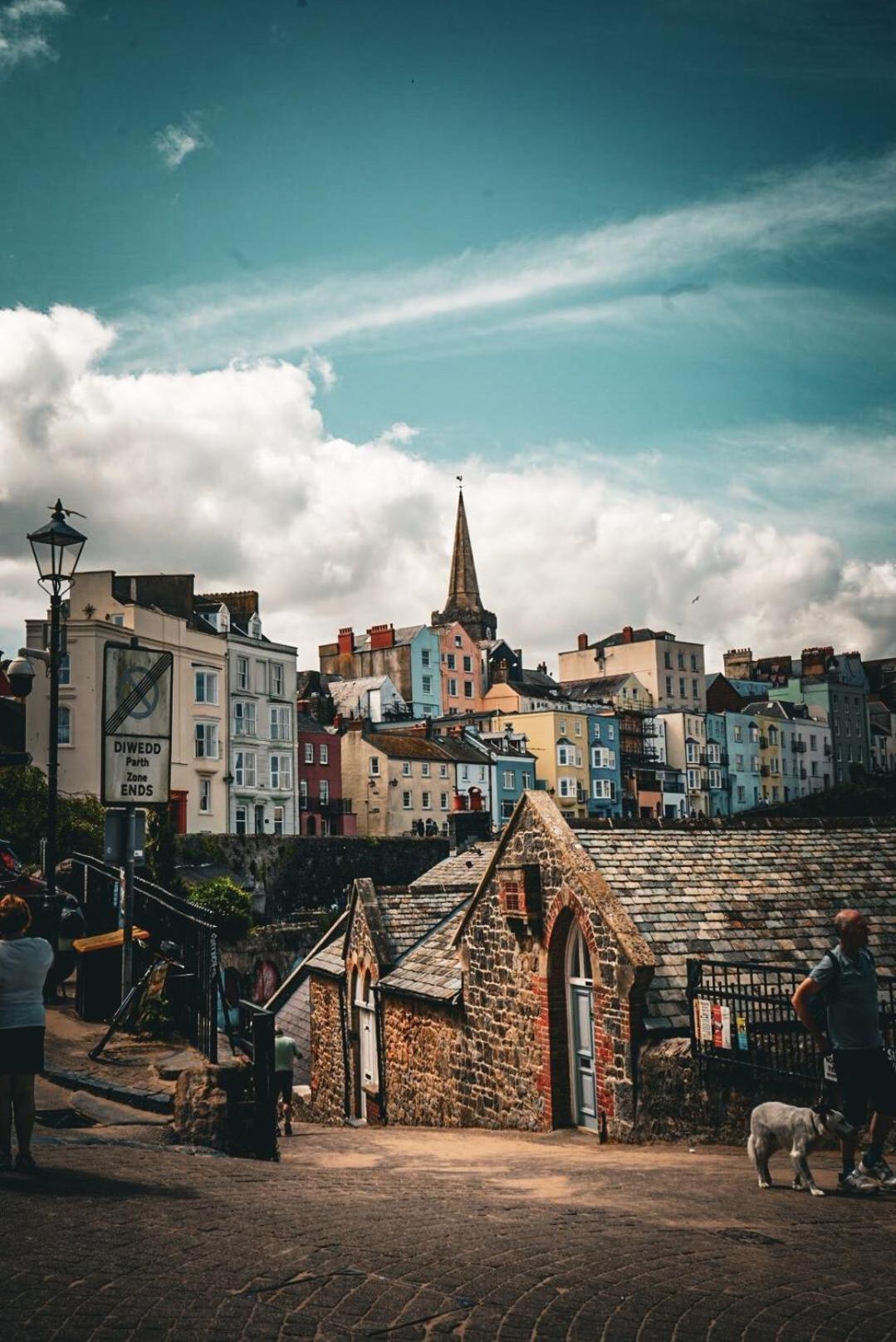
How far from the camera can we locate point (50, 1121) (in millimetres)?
10898

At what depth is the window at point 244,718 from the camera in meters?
66.2

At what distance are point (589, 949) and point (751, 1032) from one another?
2.89 m

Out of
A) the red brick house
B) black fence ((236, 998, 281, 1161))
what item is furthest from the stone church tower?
black fence ((236, 998, 281, 1161))

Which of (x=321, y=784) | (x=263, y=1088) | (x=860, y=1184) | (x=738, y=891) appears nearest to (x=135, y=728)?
(x=263, y=1088)

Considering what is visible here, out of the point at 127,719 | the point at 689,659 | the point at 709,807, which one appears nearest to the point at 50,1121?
the point at 127,719

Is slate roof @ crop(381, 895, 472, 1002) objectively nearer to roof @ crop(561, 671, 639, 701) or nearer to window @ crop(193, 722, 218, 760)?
window @ crop(193, 722, 218, 760)

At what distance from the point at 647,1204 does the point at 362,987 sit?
13306mm

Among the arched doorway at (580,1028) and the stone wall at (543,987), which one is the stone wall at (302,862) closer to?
the stone wall at (543,987)

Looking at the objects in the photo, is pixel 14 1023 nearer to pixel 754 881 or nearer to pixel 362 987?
pixel 754 881

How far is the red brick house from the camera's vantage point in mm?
74875

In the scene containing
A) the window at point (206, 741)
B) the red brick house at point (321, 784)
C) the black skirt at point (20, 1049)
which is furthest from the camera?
the red brick house at point (321, 784)

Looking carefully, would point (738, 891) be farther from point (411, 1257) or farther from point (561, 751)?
point (561, 751)

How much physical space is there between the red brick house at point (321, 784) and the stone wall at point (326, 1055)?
162ft

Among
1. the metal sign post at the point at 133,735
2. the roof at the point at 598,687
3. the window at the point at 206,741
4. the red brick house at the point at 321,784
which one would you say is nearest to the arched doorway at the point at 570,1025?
the metal sign post at the point at 133,735
